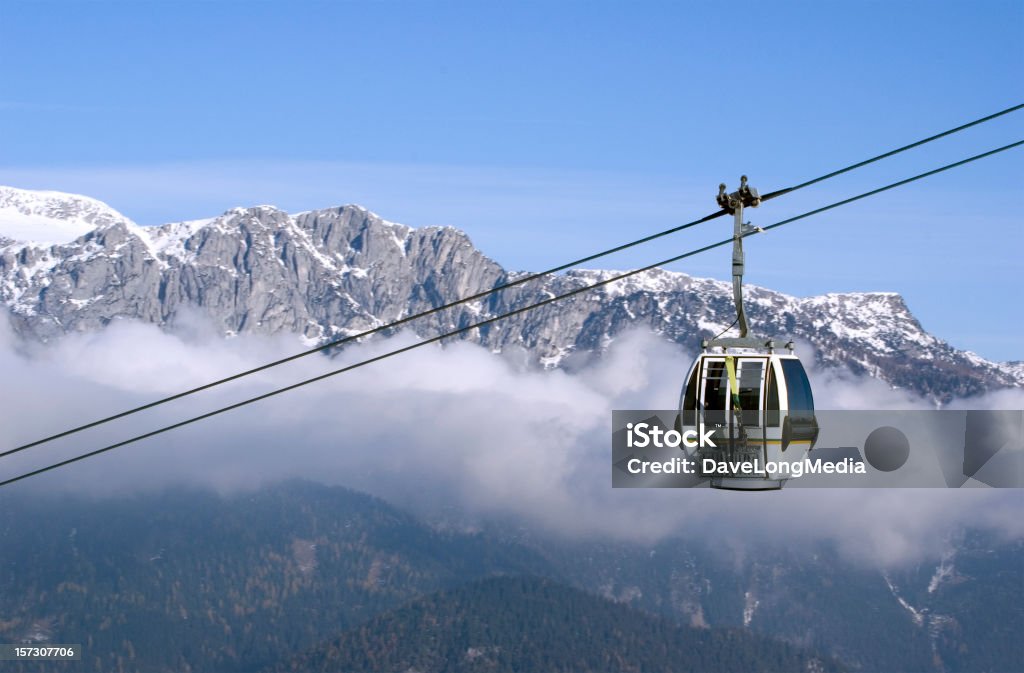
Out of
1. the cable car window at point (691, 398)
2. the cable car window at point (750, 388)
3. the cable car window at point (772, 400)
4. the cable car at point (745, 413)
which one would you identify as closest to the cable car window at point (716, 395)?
the cable car at point (745, 413)

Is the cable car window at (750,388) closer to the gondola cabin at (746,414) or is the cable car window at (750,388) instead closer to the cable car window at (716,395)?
the gondola cabin at (746,414)

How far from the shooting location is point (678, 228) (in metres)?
39.3

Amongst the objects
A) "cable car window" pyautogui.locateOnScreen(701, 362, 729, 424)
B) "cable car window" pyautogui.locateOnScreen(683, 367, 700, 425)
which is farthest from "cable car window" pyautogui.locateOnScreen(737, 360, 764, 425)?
"cable car window" pyautogui.locateOnScreen(683, 367, 700, 425)

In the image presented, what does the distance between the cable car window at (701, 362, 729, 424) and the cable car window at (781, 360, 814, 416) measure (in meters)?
1.97

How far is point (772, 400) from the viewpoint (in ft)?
156

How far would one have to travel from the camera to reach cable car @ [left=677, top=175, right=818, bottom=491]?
46.7 metres

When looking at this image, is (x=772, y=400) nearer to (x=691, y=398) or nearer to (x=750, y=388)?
(x=750, y=388)

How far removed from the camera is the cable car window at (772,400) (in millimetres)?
47219

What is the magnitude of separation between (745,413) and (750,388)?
910 mm

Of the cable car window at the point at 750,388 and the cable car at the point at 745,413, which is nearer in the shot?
the cable car at the point at 745,413

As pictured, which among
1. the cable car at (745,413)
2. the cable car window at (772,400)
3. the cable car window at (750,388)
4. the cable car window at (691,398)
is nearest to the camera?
the cable car at (745,413)

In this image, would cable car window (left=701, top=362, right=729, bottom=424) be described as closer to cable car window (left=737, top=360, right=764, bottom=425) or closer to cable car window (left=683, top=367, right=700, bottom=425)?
cable car window (left=683, top=367, right=700, bottom=425)

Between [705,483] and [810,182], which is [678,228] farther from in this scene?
[705,483]

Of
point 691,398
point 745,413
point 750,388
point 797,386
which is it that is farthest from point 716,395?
point 797,386
